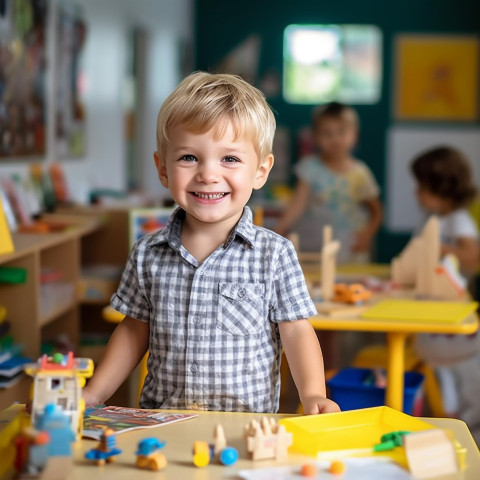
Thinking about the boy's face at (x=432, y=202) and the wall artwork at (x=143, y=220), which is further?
the boy's face at (x=432, y=202)

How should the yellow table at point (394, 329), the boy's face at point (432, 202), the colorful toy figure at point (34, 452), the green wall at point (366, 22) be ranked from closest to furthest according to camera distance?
the colorful toy figure at point (34, 452) < the yellow table at point (394, 329) < the boy's face at point (432, 202) < the green wall at point (366, 22)

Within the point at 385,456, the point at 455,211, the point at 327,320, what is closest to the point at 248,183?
the point at 385,456

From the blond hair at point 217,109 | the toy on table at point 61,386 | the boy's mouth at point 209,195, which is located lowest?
the toy on table at point 61,386

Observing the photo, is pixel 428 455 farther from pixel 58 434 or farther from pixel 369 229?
pixel 369 229

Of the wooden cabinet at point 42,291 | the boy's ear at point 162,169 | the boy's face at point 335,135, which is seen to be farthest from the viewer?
the boy's face at point 335,135

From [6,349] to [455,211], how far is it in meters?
1.85

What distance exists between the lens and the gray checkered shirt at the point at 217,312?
149cm

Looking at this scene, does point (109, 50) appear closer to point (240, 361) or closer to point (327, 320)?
point (327, 320)

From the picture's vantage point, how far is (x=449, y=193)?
359cm

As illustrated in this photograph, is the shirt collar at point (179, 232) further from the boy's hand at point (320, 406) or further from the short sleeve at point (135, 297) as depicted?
the boy's hand at point (320, 406)

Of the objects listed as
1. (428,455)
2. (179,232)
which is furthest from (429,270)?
(428,455)

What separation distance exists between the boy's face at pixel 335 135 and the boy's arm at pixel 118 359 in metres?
2.87

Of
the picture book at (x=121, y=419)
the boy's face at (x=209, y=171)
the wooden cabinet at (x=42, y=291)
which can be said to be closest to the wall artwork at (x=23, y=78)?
the wooden cabinet at (x=42, y=291)

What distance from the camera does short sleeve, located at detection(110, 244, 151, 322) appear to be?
1.56m
